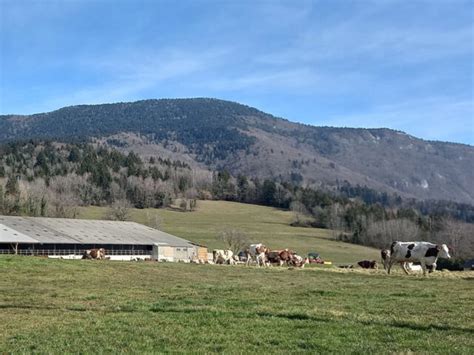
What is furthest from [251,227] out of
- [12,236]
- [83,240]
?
[12,236]

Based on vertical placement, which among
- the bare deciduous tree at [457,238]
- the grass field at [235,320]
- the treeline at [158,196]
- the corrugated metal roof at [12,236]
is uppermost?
the treeline at [158,196]

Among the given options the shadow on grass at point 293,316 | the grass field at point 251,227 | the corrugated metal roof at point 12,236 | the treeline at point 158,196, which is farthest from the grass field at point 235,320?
the treeline at point 158,196

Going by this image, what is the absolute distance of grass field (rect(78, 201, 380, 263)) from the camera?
4508 inches

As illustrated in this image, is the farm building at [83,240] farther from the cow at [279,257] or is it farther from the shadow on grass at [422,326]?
the shadow on grass at [422,326]

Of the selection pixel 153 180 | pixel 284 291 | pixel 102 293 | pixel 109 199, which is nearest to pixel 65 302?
pixel 102 293

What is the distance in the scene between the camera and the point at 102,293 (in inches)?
779

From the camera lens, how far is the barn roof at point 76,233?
64.4 metres

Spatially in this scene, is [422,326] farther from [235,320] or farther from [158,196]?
[158,196]

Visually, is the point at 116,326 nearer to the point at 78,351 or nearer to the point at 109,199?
the point at 78,351

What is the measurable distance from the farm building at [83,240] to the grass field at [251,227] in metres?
27.6

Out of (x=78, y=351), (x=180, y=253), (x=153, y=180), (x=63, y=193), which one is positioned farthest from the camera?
(x=153, y=180)

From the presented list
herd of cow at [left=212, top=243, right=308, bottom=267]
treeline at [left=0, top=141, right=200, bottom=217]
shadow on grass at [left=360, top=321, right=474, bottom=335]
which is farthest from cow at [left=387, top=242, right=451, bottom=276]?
treeline at [left=0, top=141, right=200, bottom=217]

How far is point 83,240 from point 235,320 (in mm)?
59827

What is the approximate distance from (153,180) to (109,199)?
885 inches
